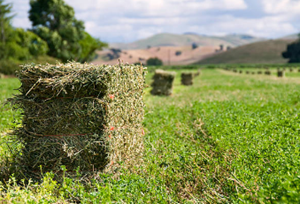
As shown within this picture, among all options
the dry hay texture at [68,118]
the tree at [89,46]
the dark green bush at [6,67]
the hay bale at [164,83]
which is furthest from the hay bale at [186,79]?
the tree at [89,46]

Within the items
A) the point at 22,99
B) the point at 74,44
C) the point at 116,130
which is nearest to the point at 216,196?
the point at 116,130

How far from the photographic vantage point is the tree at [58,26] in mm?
62500

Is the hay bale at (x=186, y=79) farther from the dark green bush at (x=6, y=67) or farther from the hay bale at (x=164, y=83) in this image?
the dark green bush at (x=6, y=67)

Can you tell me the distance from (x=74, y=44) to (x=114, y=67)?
63345 mm

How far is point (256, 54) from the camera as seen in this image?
6388 inches

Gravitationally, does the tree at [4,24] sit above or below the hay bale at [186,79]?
above

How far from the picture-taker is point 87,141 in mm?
5996

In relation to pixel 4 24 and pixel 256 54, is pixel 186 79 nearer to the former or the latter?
pixel 4 24

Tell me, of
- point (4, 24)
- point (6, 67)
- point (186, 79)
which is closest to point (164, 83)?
point (186, 79)

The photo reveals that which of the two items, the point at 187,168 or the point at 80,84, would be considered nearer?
the point at 80,84

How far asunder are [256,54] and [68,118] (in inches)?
6643

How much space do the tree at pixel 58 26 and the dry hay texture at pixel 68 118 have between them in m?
59.0

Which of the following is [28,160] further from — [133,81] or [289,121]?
[289,121]

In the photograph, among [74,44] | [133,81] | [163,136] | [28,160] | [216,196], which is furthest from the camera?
[74,44]
